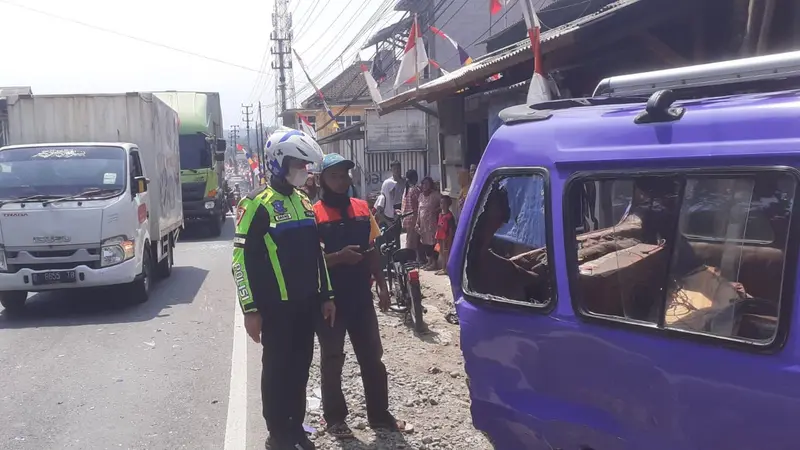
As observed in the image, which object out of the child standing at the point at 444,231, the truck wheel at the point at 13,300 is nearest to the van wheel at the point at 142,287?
the truck wheel at the point at 13,300

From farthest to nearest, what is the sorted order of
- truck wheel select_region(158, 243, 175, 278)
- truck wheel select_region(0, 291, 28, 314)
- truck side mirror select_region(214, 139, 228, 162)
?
1. truck side mirror select_region(214, 139, 228, 162)
2. truck wheel select_region(158, 243, 175, 278)
3. truck wheel select_region(0, 291, 28, 314)

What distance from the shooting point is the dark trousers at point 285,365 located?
447cm

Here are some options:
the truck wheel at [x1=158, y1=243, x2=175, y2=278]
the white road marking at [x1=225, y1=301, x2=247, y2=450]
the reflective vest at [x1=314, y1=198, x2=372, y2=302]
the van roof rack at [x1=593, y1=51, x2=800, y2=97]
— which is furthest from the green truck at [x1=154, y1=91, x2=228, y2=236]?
the van roof rack at [x1=593, y1=51, x2=800, y2=97]

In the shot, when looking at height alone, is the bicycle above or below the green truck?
below

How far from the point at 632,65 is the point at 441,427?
4411 millimetres

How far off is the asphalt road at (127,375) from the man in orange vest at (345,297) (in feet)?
→ 2.14

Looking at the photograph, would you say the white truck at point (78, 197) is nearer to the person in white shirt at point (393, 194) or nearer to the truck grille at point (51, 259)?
the truck grille at point (51, 259)

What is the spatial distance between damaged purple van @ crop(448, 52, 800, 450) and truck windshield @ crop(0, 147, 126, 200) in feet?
24.1

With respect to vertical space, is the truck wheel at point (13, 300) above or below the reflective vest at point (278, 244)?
below

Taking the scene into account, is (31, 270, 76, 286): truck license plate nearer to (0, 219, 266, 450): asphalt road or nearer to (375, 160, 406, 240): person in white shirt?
(0, 219, 266, 450): asphalt road

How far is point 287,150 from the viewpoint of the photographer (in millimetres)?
4438

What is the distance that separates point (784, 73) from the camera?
9.59 feet

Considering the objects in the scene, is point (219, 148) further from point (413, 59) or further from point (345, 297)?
point (345, 297)

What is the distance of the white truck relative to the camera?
9.03 metres
